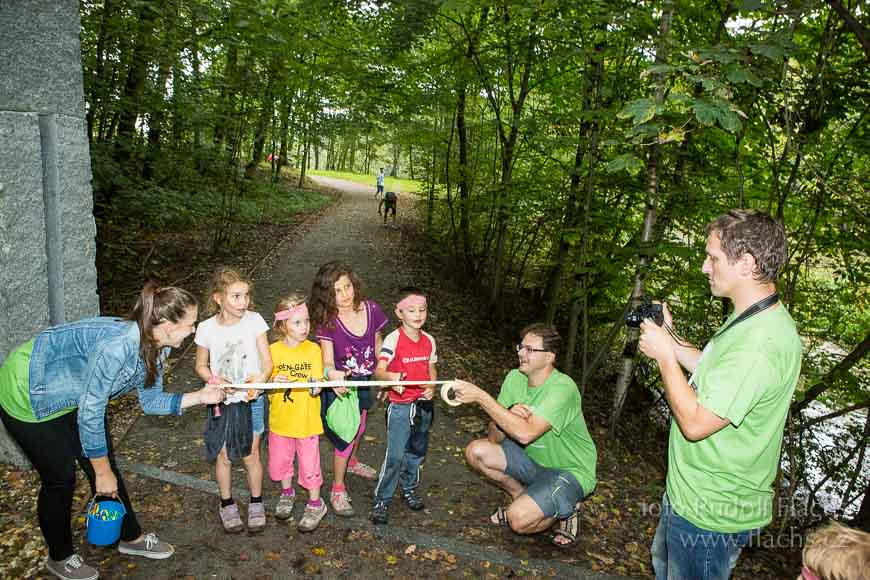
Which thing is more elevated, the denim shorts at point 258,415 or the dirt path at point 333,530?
the denim shorts at point 258,415

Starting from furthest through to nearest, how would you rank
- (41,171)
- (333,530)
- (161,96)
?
1. (161,96)
2. (333,530)
3. (41,171)

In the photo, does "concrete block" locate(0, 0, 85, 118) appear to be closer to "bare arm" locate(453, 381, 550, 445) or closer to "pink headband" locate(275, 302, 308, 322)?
"pink headband" locate(275, 302, 308, 322)

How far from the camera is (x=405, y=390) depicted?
149 inches

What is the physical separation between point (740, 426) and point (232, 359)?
2.98 metres

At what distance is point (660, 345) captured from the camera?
233 cm

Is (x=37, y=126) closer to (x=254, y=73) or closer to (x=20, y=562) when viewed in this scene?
(x=20, y=562)

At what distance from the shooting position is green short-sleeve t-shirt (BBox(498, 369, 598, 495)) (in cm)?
363

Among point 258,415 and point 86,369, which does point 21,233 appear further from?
point 258,415

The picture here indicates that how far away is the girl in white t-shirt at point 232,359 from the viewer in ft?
11.5

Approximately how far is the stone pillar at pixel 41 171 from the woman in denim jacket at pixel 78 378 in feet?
3.74

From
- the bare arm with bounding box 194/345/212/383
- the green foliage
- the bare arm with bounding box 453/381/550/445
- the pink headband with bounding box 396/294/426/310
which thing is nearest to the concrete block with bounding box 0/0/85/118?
the bare arm with bounding box 194/345/212/383

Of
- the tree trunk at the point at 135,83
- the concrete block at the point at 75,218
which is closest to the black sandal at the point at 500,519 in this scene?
the concrete block at the point at 75,218

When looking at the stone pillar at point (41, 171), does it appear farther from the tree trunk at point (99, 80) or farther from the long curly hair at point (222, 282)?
the tree trunk at point (99, 80)

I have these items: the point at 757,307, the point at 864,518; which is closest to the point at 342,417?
the point at 757,307
